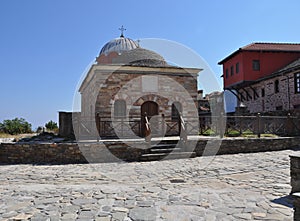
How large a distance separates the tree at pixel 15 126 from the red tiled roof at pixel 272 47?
19.9 metres

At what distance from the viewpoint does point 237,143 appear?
1195 cm

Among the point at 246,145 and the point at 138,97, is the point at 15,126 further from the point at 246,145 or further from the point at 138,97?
the point at 246,145

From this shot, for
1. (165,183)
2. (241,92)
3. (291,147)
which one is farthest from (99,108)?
(241,92)

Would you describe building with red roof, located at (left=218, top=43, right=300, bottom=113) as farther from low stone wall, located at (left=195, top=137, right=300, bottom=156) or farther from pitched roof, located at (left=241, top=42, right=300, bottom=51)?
low stone wall, located at (left=195, top=137, right=300, bottom=156)

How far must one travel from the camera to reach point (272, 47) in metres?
24.8

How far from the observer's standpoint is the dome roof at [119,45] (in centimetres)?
2617

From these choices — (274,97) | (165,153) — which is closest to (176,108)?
(165,153)

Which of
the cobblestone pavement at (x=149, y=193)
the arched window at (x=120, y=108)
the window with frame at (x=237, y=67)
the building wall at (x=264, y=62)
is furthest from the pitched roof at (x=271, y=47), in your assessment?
the cobblestone pavement at (x=149, y=193)

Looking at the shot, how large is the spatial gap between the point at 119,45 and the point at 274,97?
15.7 metres

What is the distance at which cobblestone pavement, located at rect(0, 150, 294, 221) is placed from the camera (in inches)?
164

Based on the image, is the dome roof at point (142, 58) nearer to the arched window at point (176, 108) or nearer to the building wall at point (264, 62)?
the arched window at point (176, 108)

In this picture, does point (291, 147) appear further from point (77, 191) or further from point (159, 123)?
point (77, 191)

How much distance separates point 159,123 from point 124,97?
2573 millimetres

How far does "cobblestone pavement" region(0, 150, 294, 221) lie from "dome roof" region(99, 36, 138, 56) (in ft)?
62.7
